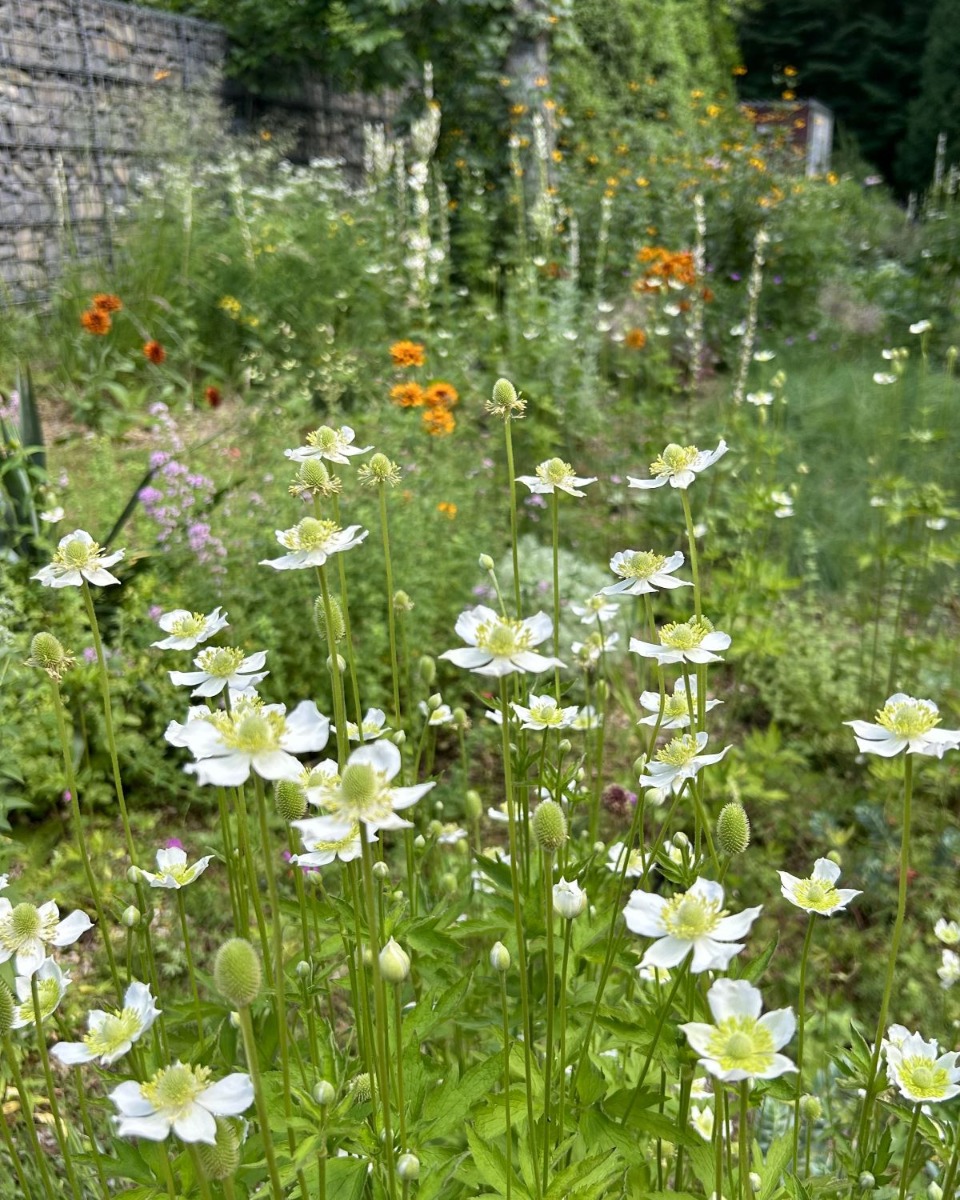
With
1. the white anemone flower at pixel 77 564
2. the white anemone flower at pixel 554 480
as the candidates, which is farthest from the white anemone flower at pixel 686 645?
the white anemone flower at pixel 77 564

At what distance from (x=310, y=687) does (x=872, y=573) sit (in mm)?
2122

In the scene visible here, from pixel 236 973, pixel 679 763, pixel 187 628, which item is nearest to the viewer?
pixel 236 973

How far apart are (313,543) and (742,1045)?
21.9 inches

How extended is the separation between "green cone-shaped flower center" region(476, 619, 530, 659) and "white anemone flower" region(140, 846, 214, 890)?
1.28 feet

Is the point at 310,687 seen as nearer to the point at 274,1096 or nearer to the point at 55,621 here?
the point at 55,621

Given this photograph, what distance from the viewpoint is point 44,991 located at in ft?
3.05

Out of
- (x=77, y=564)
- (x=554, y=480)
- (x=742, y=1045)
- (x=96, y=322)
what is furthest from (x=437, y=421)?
(x=742, y=1045)

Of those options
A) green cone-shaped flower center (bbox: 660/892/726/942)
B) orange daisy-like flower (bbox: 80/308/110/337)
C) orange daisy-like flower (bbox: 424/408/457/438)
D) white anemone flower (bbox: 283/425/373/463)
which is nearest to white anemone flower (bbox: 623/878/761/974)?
green cone-shaped flower center (bbox: 660/892/726/942)

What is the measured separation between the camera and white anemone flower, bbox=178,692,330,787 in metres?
0.68

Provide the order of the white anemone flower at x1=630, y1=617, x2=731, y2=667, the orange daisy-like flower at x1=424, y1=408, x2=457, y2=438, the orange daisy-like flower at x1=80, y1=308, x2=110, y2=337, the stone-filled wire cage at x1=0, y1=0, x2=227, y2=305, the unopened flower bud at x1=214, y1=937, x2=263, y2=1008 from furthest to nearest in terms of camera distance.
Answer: the stone-filled wire cage at x1=0, y1=0, x2=227, y2=305 → the orange daisy-like flower at x1=80, y1=308, x2=110, y2=337 → the orange daisy-like flower at x1=424, y1=408, x2=457, y2=438 → the white anemone flower at x1=630, y1=617, x2=731, y2=667 → the unopened flower bud at x1=214, y1=937, x2=263, y2=1008

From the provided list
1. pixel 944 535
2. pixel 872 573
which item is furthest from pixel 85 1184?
pixel 944 535

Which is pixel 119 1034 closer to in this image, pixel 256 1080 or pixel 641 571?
pixel 256 1080

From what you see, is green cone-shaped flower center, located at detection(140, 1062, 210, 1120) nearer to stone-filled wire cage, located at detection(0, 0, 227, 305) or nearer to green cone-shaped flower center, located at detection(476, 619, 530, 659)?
green cone-shaped flower center, located at detection(476, 619, 530, 659)

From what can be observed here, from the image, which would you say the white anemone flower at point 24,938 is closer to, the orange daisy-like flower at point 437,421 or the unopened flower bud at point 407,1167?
the unopened flower bud at point 407,1167
